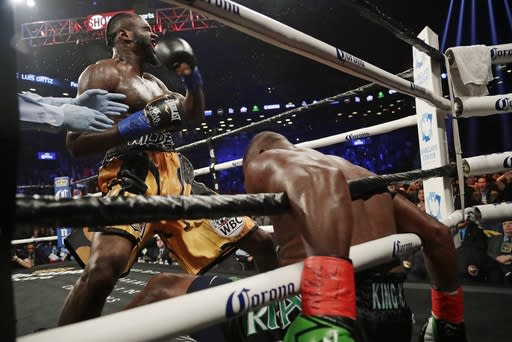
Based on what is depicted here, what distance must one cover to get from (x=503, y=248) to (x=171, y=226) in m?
2.65

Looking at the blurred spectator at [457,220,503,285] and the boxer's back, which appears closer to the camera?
the boxer's back

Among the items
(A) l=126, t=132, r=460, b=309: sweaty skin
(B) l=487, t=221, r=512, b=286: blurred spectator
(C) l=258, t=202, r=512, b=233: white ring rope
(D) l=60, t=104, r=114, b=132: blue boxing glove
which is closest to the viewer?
(A) l=126, t=132, r=460, b=309: sweaty skin

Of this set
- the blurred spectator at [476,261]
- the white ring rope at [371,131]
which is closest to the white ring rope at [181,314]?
the white ring rope at [371,131]

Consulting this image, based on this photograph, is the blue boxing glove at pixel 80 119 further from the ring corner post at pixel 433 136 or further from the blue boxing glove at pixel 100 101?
the ring corner post at pixel 433 136

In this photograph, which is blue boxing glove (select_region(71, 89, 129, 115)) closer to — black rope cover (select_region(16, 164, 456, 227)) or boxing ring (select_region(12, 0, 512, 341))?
boxing ring (select_region(12, 0, 512, 341))

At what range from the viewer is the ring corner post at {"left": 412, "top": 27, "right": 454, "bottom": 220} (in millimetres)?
1553

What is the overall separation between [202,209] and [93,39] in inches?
430

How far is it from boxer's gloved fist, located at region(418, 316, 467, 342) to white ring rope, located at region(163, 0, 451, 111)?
2.49 ft

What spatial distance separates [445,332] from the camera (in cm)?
118

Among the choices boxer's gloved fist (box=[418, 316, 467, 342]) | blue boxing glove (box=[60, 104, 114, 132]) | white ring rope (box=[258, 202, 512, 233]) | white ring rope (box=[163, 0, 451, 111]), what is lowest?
boxer's gloved fist (box=[418, 316, 467, 342])

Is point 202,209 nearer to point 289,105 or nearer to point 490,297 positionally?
point 490,297

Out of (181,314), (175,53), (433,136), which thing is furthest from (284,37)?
(433,136)

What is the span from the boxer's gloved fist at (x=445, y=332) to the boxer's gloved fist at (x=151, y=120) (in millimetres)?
1043

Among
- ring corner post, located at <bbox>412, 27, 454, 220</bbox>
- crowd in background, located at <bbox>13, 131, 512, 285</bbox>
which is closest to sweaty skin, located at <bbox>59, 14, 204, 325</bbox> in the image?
crowd in background, located at <bbox>13, 131, 512, 285</bbox>
